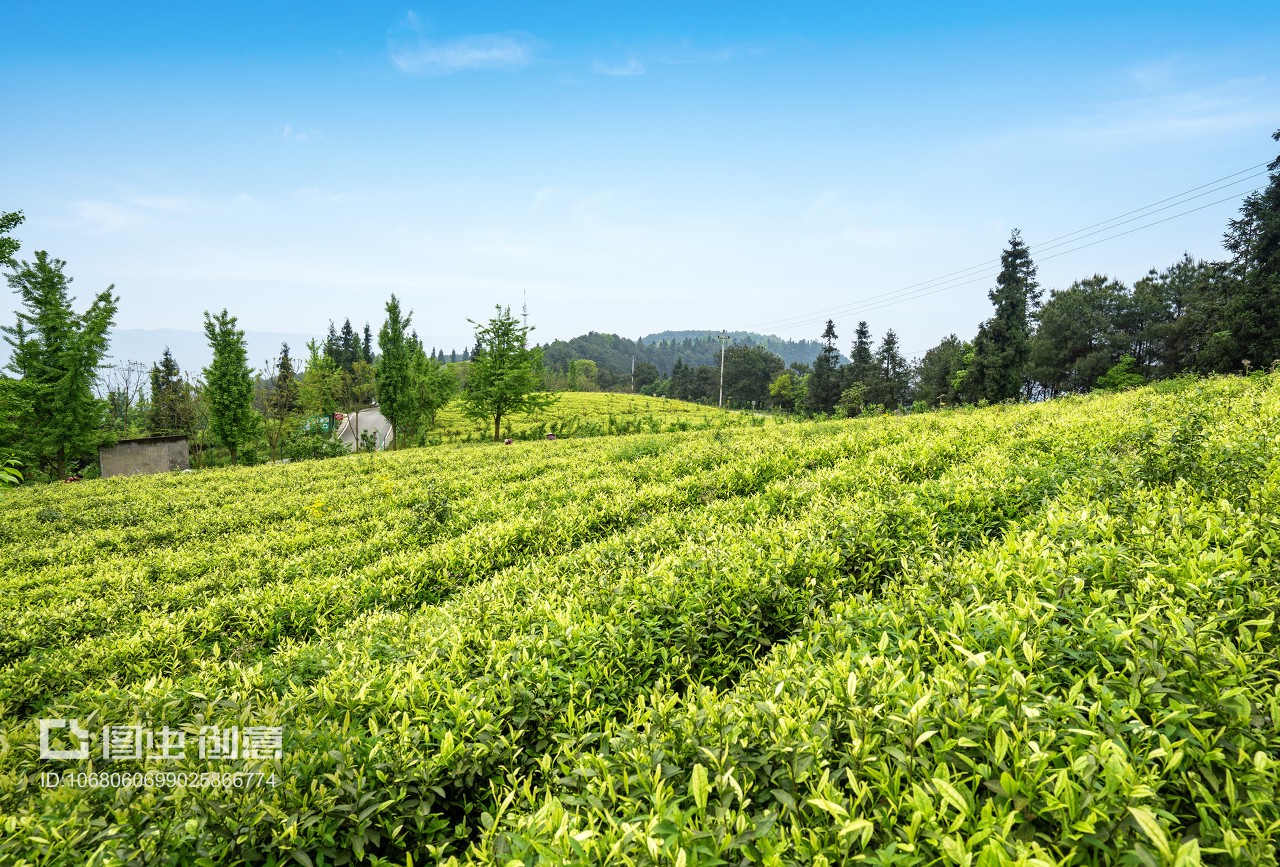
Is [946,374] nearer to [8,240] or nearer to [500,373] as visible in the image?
[500,373]

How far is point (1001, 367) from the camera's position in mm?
42781

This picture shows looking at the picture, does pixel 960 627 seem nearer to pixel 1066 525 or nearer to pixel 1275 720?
pixel 1275 720

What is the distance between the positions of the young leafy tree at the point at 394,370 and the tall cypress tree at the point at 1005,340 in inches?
1687

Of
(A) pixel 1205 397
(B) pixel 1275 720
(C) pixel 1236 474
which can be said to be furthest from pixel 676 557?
(A) pixel 1205 397

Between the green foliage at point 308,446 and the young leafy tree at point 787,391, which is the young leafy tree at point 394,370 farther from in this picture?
the young leafy tree at point 787,391

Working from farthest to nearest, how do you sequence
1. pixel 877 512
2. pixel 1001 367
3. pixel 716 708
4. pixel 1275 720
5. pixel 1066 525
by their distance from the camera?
pixel 1001 367, pixel 877 512, pixel 1066 525, pixel 716 708, pixel 1275 720

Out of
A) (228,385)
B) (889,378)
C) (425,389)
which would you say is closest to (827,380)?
(889,378)

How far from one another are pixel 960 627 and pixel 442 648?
3225mm

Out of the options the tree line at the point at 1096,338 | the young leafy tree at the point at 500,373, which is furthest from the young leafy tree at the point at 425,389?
the tree line at the point at 1096,338

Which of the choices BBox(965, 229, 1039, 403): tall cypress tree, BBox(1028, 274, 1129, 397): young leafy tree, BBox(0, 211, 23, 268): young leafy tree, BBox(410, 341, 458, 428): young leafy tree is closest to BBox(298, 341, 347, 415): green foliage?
BBox(410, 341, 458, 428): young leafy tree

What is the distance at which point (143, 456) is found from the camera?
23500mm

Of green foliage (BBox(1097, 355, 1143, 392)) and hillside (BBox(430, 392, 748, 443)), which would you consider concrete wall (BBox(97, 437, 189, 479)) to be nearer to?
hillside (BBox(430, 392, 748, 443))

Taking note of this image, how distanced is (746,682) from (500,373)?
84.1ft

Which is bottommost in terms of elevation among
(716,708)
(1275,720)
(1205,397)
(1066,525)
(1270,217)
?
(716,708)
